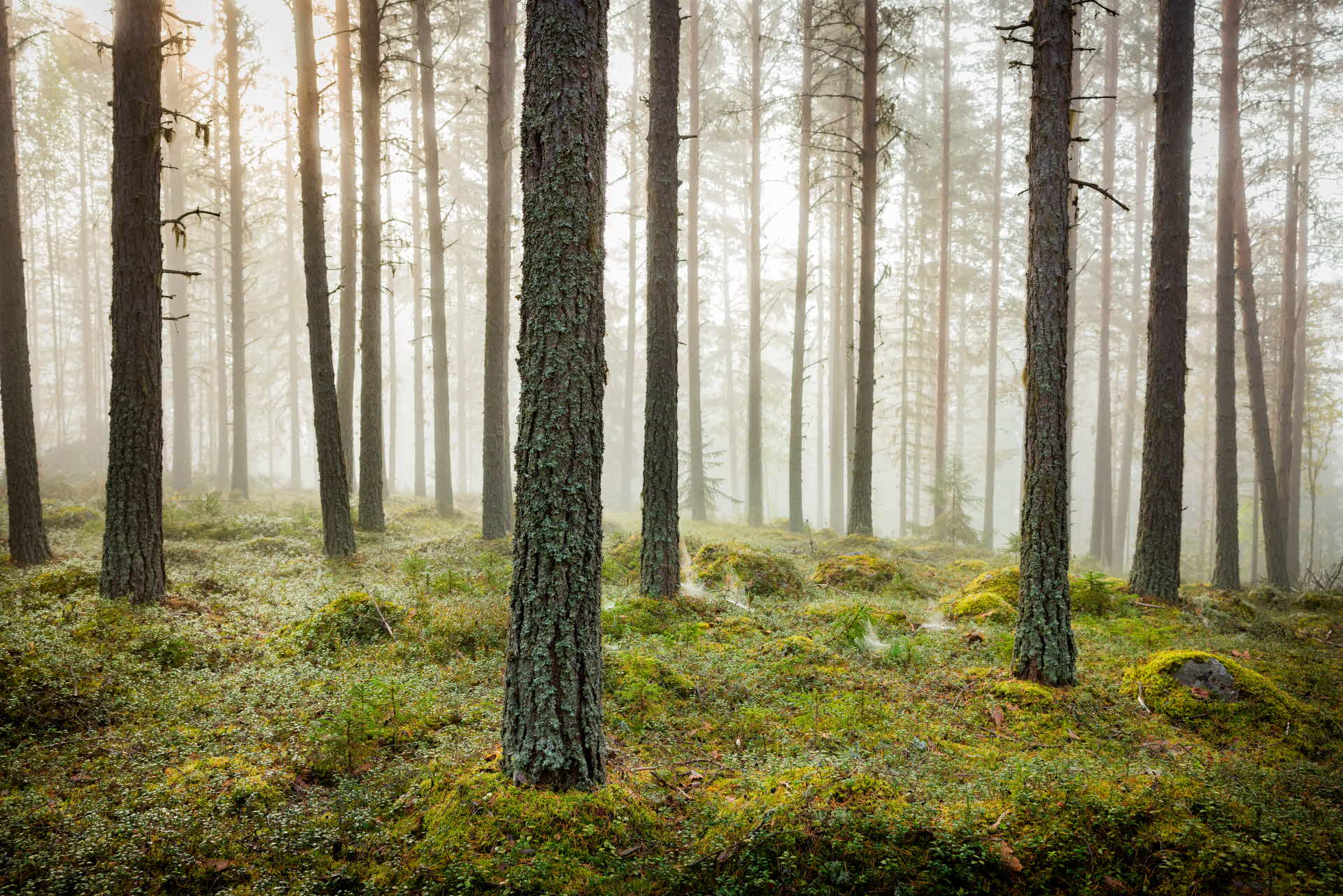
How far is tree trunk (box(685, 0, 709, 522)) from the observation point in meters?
19.0

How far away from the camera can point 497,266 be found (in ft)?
43.5

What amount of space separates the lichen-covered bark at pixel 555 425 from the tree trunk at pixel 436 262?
12.5 meters

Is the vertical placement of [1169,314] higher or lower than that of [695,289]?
lower

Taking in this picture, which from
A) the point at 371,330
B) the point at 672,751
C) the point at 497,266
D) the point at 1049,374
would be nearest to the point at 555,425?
the point at 672,751

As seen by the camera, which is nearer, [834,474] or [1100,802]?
[1100,802]

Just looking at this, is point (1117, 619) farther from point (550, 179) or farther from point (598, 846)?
A: point (550, 179)

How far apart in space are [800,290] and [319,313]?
477 inches

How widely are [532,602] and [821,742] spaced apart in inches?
101

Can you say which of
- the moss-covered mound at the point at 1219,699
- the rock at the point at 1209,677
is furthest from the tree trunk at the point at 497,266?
the rock at the point at 1209,677

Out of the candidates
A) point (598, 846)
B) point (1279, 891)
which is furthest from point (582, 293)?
point (1279, 891)

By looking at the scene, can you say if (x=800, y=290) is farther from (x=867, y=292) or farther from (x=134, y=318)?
(x=134, y=318)

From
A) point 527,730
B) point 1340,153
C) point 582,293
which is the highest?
point 1340,153

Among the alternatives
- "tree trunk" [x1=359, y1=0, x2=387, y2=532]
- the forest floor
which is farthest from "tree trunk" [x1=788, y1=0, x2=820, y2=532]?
"tree trunk" [x1=359, y1=0, x2=387, y2=532]

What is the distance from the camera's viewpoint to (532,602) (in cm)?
391
